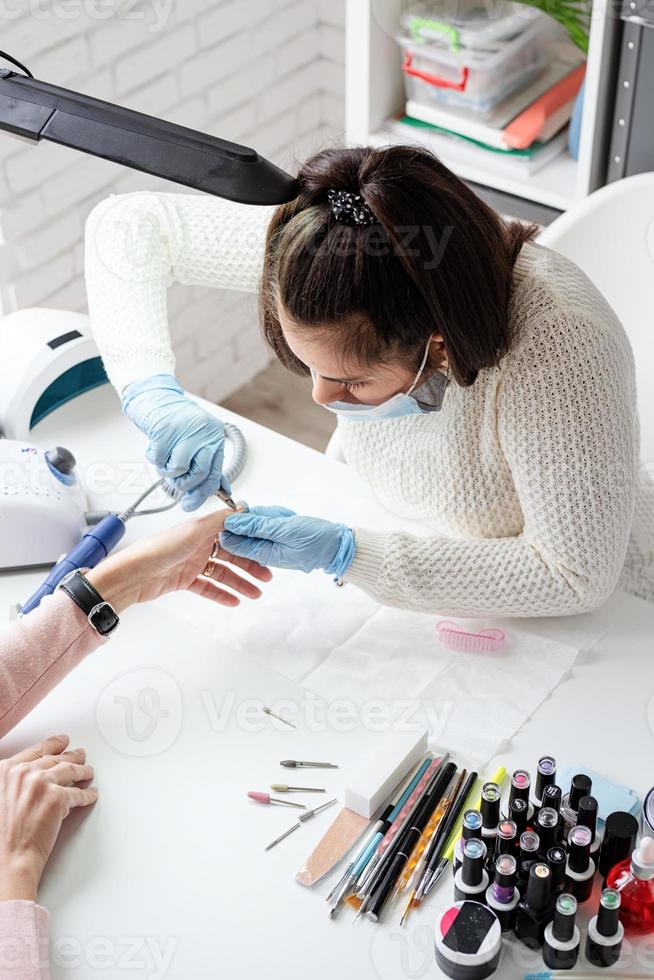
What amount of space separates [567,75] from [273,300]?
1.29 m

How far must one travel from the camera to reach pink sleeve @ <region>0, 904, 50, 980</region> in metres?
1.03

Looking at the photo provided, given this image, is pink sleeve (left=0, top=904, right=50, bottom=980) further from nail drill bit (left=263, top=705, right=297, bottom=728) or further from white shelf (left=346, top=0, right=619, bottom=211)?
white shelf (left=346, top=0, right=619, bottom=211)

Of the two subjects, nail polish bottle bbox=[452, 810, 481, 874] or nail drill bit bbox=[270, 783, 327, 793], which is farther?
nail drill bit bbox=[270, 783, 327, 793]

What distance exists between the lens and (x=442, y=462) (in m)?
1.48

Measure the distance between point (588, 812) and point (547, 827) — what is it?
4cm

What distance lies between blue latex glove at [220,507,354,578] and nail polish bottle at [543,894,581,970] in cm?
52

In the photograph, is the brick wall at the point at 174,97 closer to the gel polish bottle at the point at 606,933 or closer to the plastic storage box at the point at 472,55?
the plastic storage box at the point at 472,55

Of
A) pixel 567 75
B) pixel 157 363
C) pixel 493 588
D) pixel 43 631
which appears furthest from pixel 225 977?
pixel 567 75

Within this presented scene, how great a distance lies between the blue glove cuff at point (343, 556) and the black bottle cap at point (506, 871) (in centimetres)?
45

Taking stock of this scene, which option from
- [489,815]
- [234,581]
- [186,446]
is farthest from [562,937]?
[186,446]

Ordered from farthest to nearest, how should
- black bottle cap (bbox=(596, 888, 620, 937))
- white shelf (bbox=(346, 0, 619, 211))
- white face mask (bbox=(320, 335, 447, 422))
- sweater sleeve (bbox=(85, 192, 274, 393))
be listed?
white shelf (bbox=(346, 0, 619, 211)) → sweater sleeve (bbox=(85, 192, 274, 393)) → white face mask (bbox=(320, 335, 447, 422)) → black bottle cap (bbox=(596, 888, 620, 937))

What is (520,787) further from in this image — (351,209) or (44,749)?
(351,209)

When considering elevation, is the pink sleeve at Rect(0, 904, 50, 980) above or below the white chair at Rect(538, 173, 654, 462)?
below

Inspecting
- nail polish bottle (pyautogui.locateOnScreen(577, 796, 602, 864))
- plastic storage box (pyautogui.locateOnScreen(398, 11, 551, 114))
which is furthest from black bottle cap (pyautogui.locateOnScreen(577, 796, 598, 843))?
plastic storage box (pyautogui.locateOnScreen(398, 11, 551, 114))
